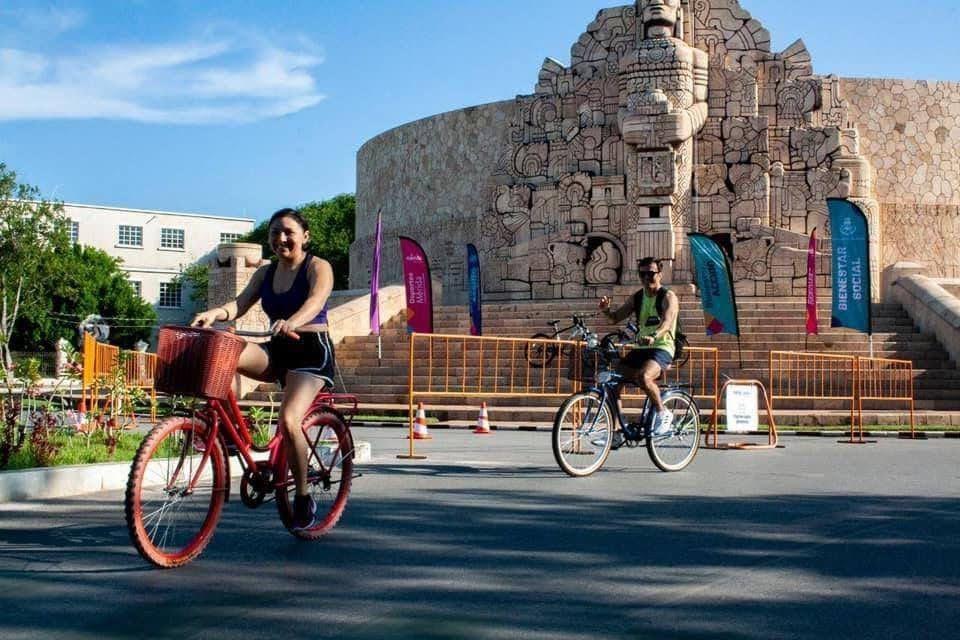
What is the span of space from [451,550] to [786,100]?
26.3m

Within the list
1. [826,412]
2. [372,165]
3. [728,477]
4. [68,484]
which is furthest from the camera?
[372,165]

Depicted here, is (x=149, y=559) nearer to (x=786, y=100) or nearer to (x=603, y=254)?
(x=603, y=254)

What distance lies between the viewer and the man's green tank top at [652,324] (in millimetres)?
9523

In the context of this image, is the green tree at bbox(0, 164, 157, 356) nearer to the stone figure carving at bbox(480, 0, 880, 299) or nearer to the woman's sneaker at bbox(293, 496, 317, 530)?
the stone figure carving at bbox(480, 0, 880, 299)

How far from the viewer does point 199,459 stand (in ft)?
17.7

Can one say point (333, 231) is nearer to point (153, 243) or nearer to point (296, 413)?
point (153, 243)

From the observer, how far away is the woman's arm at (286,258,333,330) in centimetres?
561

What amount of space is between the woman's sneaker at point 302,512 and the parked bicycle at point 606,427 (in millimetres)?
3197

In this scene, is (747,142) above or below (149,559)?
above

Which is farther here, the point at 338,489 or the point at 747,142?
the point at 747,142

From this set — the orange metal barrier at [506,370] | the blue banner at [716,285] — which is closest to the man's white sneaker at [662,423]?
the orange metal barrier at [506,370]

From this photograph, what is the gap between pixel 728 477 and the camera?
9.66 meters

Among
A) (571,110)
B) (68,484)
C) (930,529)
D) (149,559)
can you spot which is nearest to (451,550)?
(149,559)

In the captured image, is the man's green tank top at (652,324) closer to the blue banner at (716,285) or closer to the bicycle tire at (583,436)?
the bicycle tire at (583,436)
